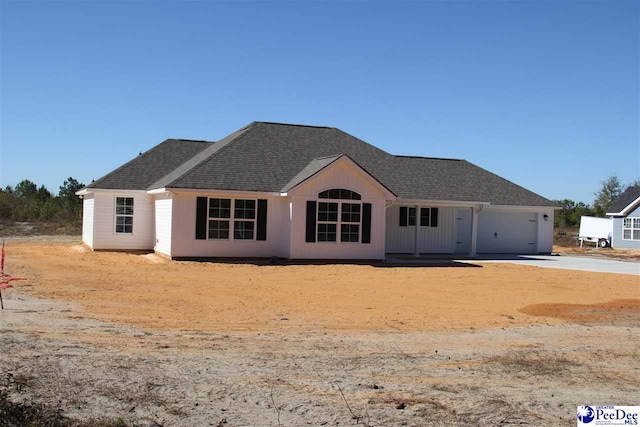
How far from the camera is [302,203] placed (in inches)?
919

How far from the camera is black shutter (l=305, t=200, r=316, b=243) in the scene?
76.9 ft

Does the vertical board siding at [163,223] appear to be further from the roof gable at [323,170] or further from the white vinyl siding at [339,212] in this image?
the white vinyl siding at [339,212]

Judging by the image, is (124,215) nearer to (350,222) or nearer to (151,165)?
(151,165)

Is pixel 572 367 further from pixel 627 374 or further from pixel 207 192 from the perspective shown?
pixel 207 192

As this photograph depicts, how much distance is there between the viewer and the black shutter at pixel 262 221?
941 inches

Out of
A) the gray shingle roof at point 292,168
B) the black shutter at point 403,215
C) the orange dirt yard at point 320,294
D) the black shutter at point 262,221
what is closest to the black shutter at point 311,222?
A: the gray shingle roof at point 292,168

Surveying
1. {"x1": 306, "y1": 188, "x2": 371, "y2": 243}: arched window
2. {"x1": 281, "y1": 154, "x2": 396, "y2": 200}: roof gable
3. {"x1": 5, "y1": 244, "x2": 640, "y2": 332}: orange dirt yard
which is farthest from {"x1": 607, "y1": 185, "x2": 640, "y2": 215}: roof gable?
{"x1": 306, "y1": 188, "x2": 371, "y2": 243}: arched window

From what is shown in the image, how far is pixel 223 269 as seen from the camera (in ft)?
68.2

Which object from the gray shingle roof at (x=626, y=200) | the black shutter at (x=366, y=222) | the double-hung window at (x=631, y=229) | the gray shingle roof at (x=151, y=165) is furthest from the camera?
the gray shingle roof at (x=626, y=200)

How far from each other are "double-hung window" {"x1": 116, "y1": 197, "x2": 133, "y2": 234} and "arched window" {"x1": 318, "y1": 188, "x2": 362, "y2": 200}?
9.03m

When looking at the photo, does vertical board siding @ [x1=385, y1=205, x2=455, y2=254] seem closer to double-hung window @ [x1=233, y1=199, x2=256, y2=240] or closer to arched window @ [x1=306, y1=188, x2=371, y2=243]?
arched window @ [x1=306, y1=188, x2=371, y2=243]

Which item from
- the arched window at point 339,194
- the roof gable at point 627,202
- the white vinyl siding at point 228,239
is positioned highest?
the roof gable at point 627,202

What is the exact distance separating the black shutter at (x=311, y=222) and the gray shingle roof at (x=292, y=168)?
43.8 inches

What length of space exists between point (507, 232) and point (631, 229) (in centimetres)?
1429
